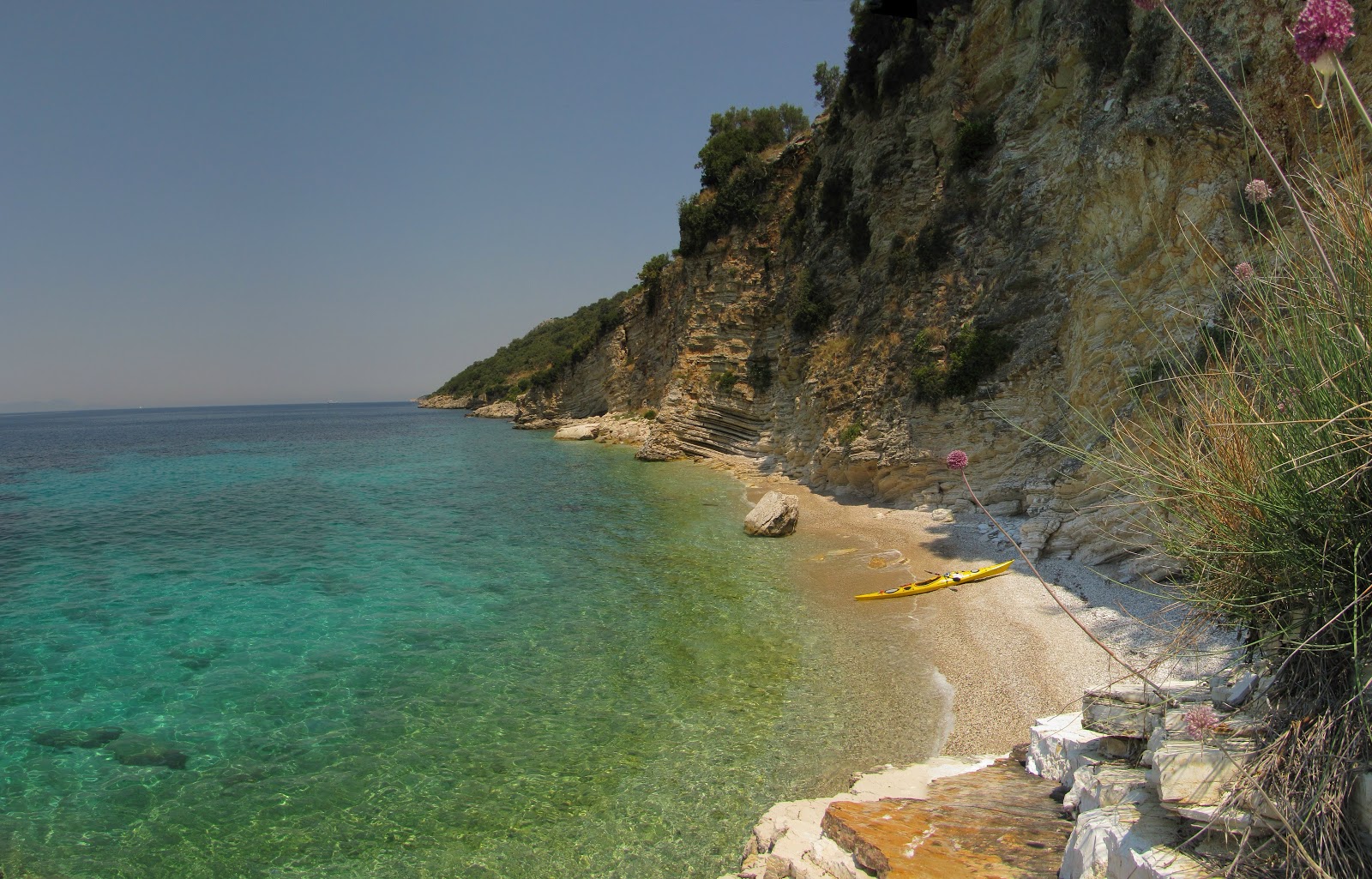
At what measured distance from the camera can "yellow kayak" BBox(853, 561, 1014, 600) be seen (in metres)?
12.7

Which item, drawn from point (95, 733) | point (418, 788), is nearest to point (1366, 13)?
point (418, 788)

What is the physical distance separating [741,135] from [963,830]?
37.7 m

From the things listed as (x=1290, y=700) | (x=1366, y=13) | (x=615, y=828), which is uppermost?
(x=1366, y=13)

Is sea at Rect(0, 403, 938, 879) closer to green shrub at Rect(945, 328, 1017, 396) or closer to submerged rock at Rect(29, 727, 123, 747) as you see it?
submerged rock at Rect(29, 727, 123, 747)

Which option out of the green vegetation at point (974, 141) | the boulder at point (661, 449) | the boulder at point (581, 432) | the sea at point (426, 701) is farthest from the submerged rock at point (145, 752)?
the boulder at point (581, 432)

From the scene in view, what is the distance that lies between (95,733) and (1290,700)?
11.9 meters

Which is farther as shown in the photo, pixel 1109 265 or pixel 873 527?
pixel 873 527

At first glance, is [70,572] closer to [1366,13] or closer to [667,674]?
[667,674]

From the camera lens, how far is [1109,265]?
14.3 m

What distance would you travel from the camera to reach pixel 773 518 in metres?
17.8

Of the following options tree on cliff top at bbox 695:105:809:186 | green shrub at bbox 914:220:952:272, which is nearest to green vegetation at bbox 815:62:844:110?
tree on cliff top at bbox 695:105:809:186

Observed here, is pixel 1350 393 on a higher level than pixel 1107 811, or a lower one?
higher

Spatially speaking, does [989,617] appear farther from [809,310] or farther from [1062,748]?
[809,310]

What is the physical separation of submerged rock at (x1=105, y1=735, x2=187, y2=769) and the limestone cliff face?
35.7 feet
